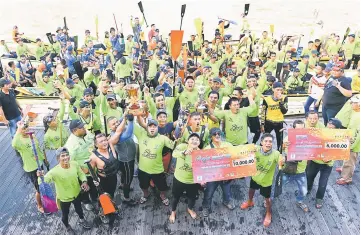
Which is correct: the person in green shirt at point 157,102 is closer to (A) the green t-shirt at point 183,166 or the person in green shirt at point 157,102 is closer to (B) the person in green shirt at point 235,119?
(B) the person in green shirt at point 235,119

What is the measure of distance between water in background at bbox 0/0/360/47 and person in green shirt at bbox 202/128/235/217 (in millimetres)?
20669

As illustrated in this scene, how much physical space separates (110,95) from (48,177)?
200 cm

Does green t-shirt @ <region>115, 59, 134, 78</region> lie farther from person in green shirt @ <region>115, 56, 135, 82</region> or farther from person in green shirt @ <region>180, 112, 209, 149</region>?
person in green shirt @ <region>180, 112, 209, 149</region>

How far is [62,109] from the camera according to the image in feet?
19.0

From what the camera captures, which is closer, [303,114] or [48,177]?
[48,177]

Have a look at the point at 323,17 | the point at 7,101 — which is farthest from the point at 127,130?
the point at 323,17

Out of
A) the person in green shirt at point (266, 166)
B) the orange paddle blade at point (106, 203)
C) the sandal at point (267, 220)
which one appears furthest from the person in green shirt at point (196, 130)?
the sandal at point (267, 220)

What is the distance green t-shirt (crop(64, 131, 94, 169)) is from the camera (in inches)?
188

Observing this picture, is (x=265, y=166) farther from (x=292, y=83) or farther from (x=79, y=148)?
(x=292, y=83)

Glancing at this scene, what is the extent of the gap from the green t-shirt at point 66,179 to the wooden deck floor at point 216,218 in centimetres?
83

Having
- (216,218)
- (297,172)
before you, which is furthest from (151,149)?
(297,172)

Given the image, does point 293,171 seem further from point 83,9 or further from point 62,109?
point 83,9

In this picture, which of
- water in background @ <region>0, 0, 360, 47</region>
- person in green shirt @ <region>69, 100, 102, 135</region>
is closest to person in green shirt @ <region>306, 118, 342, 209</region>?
person in green shirt @ <region>69, 100, 102, 135</region>

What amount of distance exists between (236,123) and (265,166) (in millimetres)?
1009
